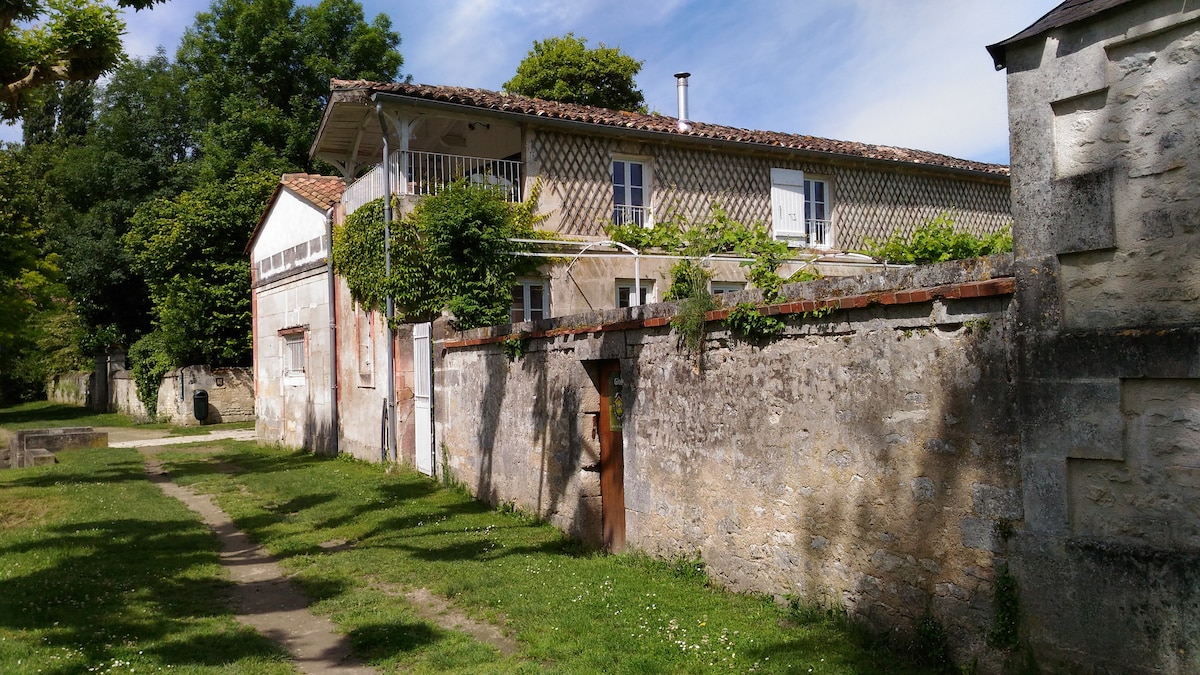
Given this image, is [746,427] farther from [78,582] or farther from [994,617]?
[78,582]

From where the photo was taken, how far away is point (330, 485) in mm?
13172

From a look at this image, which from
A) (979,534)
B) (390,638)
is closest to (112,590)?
(390,638)

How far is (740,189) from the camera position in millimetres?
17219

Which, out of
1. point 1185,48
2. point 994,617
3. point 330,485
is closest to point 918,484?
point 994,617

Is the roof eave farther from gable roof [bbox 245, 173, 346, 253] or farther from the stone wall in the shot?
the stone wall

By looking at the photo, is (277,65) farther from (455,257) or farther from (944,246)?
(944,246)

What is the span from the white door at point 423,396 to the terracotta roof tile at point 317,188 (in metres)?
5.11

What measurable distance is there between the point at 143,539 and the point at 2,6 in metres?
6.12

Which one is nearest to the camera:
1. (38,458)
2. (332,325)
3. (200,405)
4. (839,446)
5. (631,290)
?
(839,446)

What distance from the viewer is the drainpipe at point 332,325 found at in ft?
55.2

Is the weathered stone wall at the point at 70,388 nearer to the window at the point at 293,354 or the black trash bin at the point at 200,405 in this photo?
the black trash bin at the point at 200,405

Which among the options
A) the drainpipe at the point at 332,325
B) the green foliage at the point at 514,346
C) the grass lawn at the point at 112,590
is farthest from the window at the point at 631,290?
the grass lawn at the point at 112,590

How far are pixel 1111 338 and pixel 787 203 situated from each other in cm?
1408

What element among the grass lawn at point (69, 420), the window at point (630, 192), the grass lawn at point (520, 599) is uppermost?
the window at point (630, 192)
